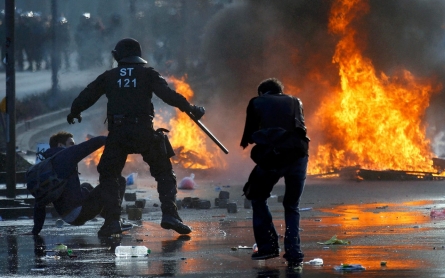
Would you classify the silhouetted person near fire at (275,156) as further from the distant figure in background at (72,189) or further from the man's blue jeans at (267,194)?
the distant figure in background at (72,189)

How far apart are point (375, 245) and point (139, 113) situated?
288cm

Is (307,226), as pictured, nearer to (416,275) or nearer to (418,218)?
(418,218)

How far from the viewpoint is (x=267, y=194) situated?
8766mm

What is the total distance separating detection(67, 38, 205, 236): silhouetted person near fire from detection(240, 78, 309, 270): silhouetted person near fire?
8.14 ft

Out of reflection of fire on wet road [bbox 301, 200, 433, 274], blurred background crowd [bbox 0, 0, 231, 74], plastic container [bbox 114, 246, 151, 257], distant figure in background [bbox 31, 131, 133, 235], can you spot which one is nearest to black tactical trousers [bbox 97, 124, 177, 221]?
distant figure in background [bbox 31, 131, 133, 235]

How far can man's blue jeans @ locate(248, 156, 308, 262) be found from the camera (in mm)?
8617

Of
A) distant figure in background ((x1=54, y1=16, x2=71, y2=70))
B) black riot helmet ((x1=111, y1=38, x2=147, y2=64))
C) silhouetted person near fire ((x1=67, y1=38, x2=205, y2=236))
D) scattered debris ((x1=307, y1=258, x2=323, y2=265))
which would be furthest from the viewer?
distant figure in background ((x1=54, y1=16, x2=71, y2=70))

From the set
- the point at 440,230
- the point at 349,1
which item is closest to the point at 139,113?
the point at 440,230

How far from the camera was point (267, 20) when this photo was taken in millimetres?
32062

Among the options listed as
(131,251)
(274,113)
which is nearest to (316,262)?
(274,113)

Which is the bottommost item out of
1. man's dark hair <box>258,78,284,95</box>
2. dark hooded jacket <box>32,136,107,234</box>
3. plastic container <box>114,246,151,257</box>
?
plastic container <box>114,246,151,257</box>

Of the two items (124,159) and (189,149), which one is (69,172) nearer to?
(124,159)

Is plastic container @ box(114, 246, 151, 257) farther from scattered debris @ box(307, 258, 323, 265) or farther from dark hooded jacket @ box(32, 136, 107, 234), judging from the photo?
dark hooded jacket @ box(32, 136, 107, 234)

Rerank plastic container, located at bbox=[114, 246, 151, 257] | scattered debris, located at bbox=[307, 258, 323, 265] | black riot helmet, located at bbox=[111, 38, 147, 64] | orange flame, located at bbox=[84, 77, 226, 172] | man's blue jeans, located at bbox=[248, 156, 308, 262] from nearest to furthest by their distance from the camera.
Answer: scattered debris, located at bbox=[307, 258, 323, 265], man's blue jeans, located at bbox=[248, 156, 308, 262], plastic container, located at bbox=[114, 246, 151, 257], black riot helmet, located at bbox=[111, 38, 147, 64], orange flame, located at bbox=[84, 77, 226, 172]
